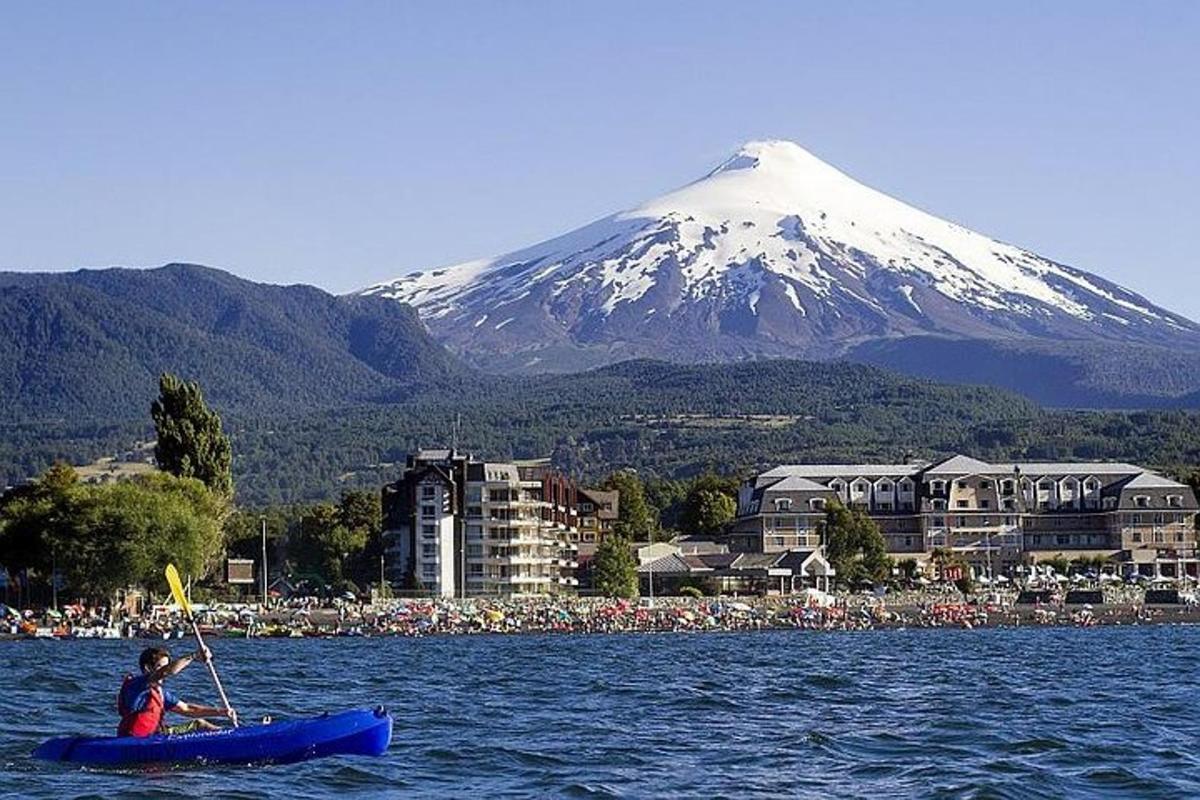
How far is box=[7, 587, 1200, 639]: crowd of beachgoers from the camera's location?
323 ft

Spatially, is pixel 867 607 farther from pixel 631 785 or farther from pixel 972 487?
pixel 631 785

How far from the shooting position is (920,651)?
250 ft

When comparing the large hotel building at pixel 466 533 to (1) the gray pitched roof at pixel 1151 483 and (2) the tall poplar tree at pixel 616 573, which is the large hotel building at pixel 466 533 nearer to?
(2) the tall poplar tree at pixel 616 573

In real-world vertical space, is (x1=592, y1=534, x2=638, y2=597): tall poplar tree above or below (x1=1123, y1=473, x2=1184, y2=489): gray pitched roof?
below

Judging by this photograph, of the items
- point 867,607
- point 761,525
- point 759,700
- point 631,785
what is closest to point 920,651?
point 759,700

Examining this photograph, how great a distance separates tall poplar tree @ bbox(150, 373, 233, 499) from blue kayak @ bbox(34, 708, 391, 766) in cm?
8091

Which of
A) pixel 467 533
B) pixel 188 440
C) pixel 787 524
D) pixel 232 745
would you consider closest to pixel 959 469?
pixel 787 524

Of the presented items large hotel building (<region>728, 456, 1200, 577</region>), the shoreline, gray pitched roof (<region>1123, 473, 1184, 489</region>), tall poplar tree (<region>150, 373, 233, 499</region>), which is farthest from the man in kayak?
gray pitched roof (<region>1123, 473, 1184, 489</region>)

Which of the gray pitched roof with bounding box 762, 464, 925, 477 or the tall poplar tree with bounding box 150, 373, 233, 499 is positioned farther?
the gray pitched roof with bounding box 762, 464, 925, 477

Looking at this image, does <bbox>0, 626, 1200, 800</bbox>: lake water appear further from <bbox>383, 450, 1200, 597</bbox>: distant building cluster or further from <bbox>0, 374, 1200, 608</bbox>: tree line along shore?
<bbox>383, 450, 1200, 597</bbox>: distant building cluster

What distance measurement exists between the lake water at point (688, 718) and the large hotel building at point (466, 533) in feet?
162

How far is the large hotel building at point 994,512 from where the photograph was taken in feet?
500

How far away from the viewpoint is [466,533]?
131375mm

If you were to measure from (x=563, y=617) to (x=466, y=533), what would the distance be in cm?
2673
